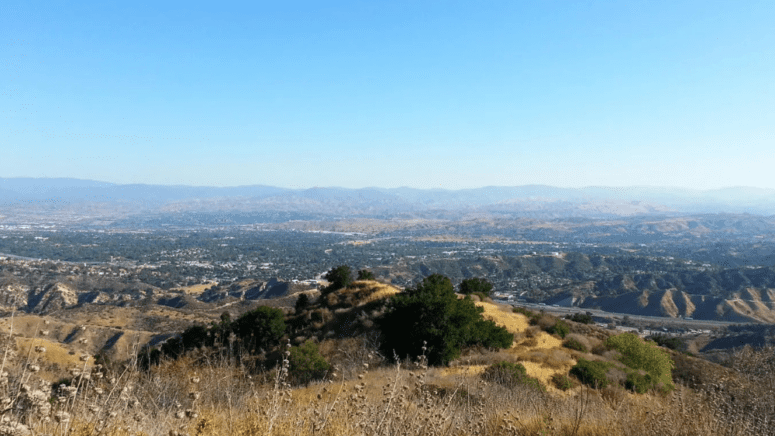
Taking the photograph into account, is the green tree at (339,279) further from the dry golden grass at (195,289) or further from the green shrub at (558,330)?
the dry golden grass at (195,289)

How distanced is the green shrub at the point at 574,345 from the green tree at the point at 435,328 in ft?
12.0

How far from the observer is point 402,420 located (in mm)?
3506

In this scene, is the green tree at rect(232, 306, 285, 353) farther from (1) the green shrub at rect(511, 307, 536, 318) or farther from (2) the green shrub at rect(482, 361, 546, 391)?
(2) the green shrub at rect(482, 361, 546, 391)

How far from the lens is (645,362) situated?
17078mm

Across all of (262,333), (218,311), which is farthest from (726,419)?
(218,311)

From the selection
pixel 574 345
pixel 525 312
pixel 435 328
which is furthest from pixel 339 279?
pixel 435 328

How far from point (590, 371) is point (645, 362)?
4133 millimetres

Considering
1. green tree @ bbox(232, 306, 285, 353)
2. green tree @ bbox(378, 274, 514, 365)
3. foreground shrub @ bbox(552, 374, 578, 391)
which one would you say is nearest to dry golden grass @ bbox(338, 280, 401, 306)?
green tree @ bbox(232, 306, 285, 353)

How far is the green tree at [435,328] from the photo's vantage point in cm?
1508

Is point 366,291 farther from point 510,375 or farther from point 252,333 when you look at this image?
point 510,375

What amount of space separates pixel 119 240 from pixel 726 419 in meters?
179

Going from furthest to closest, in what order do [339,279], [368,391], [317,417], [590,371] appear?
[339,279]
[590,371]
[368,391]
[317,417]

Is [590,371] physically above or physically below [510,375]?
below

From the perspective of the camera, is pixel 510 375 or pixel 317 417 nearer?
pixel 317 417
